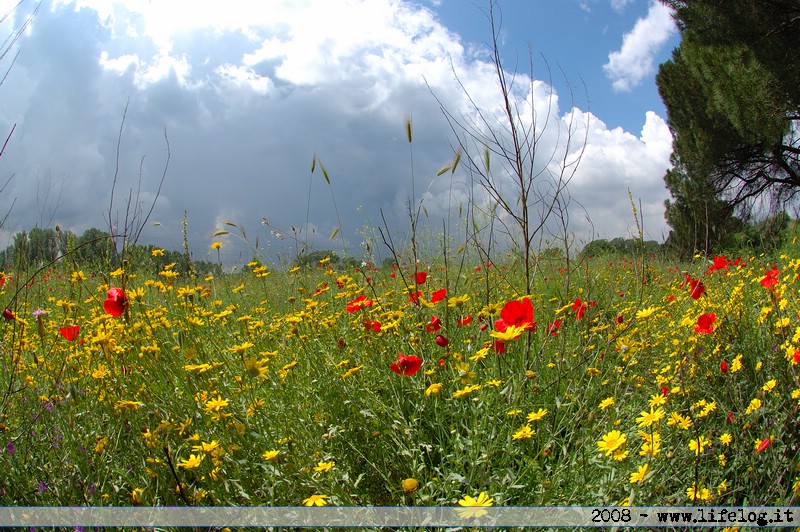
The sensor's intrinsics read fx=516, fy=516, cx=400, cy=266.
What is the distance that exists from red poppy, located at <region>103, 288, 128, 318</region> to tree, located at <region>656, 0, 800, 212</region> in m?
9.73

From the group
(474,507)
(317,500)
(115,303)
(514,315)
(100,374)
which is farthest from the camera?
(100,374)

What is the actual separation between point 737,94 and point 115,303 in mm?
10068

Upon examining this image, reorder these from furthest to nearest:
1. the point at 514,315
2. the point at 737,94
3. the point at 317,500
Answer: the point at 737,94 < the point at 514,315 < the point at 317,500

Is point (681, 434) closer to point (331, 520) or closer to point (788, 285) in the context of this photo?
point (331, 520)

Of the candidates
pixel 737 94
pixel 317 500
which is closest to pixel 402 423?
pixel 317 500

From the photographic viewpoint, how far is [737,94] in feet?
28.3

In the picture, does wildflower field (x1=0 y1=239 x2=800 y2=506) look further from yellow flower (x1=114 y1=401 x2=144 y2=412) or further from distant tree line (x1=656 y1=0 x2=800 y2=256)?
distant tree line (x1=656 y1=0 x2=800 y2=256)

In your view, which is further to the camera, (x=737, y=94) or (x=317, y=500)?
(x=737, y=94)

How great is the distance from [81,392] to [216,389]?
0.57m

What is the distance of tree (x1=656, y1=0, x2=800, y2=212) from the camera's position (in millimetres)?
8570

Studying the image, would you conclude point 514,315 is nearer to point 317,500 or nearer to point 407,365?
point 407,365

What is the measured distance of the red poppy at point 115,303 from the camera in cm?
152

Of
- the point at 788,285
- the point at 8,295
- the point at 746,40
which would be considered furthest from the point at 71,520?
the point at 746,40

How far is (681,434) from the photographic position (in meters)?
1.48
